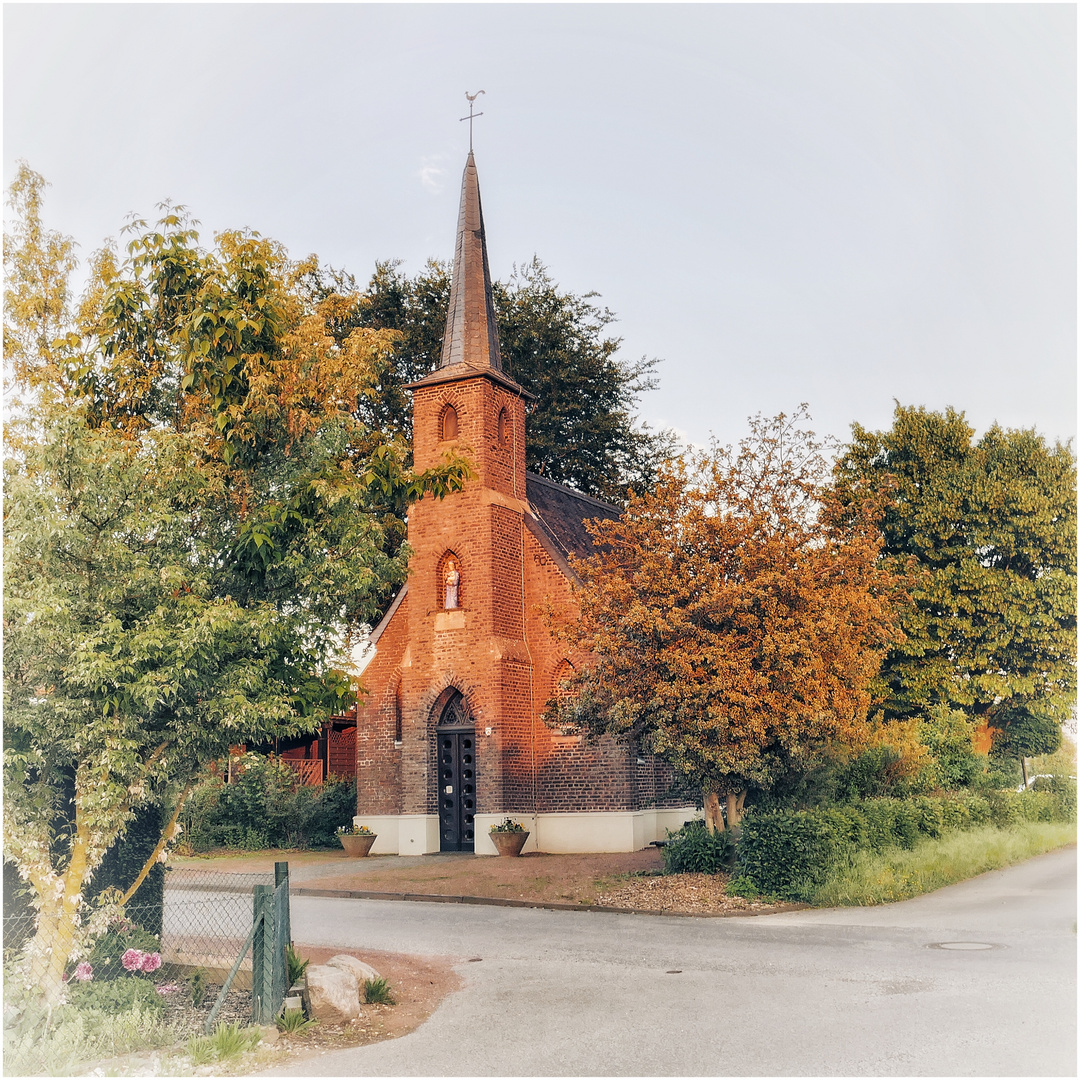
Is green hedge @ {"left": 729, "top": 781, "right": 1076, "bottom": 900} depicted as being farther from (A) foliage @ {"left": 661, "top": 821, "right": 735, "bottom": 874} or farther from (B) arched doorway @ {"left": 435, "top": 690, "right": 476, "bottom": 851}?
(B) arched doorway @ {"left": 435, "top": 690, "right": 476, "bottom": 851}

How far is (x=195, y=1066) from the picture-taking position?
721 centimetres

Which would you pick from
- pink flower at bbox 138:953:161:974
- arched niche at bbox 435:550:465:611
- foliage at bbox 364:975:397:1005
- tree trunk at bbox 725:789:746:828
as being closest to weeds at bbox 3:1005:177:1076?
pink flower at bbox 138:953:161:974

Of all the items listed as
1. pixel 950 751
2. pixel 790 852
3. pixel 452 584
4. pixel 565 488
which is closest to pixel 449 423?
pixel 452 584

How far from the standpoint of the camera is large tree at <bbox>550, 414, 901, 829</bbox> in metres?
15.4

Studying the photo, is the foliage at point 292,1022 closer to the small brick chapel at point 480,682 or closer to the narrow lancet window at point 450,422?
the small brick chapel at point 480,682

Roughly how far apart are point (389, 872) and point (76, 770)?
1294 cm

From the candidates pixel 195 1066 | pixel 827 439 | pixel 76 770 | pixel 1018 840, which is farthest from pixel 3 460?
pixel 1018 840

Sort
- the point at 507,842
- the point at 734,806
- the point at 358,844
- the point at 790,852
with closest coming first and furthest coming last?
the point at 790,852 → the point at 734,806 → the point at 507,842 → the point at 358,844

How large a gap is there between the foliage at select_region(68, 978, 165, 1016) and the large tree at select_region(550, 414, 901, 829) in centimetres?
874

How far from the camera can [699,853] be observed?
17453mm

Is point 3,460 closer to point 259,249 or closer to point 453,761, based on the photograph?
point 259,249

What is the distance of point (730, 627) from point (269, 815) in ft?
53.9

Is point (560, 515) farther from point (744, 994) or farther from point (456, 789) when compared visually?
point (744, 994)

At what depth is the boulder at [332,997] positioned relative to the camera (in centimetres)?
860
